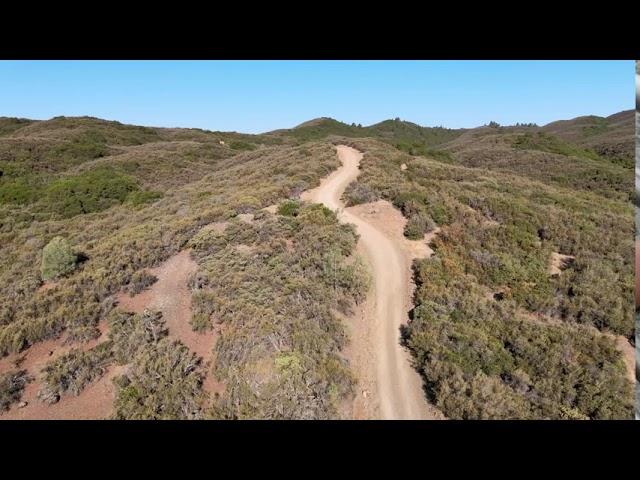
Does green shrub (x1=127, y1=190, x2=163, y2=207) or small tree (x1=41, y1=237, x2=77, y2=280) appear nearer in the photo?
small tree (x1=41, y1=237, x2=77, y2=280)

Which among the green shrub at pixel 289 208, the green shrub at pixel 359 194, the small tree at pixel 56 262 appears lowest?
the small tree at pixel 56 262

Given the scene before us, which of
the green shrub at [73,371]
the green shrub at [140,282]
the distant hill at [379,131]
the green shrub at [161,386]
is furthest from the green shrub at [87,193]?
the distant hill at [379,131]

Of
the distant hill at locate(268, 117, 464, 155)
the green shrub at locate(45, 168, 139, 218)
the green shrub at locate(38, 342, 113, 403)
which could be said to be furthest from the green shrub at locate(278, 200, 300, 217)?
the distant hill at locate(268, 117, 464, 155)

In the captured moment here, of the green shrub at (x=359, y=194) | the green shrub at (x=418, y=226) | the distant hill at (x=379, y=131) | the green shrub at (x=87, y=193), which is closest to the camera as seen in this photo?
the green shrub at (x=418, y=226)

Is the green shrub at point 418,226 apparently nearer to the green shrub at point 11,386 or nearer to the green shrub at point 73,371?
the green shrub at point 73,371

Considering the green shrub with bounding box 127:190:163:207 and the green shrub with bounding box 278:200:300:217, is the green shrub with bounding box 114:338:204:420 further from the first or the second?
the green shrub with bounding box 127:190:163:207
